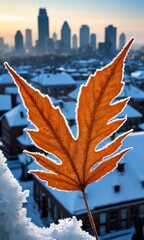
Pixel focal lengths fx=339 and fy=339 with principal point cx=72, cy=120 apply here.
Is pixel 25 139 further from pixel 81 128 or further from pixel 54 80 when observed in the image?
pixel 81 128

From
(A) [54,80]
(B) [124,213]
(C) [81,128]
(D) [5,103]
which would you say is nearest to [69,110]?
(D) [5,103]

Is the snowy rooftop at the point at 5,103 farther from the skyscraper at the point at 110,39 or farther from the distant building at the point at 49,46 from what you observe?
the distant building at the point at 49,46

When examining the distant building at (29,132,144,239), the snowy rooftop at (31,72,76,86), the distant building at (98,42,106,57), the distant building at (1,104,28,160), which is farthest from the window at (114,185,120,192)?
the distant building at (98,42,106,57)

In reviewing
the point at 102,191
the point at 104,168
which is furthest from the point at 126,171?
the point at 104,168

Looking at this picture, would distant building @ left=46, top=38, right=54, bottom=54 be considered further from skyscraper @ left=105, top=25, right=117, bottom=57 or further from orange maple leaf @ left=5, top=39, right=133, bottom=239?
orange maple leaf @ left=5, top=39, right=133, bottom=239

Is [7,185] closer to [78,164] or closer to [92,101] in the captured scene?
[78,164]

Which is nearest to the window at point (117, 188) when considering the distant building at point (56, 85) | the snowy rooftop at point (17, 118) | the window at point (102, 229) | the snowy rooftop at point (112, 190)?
the snowy rooftop at point (112, 190)

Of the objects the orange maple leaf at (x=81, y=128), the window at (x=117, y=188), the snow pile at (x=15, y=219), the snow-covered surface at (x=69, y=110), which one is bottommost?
the window at (x=117, y=188)

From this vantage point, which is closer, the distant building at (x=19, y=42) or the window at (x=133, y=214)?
the window at (x=133, y=214)
